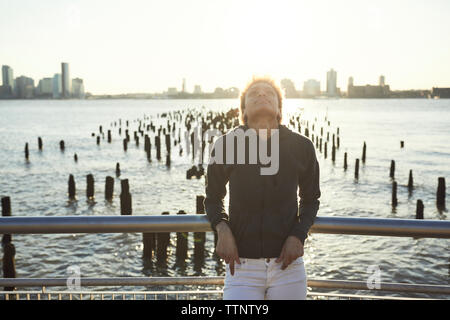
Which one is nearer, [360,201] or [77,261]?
[77,261]

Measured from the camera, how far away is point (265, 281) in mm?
2576

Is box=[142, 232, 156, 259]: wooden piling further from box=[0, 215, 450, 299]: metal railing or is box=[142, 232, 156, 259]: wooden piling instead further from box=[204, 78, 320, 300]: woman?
box=[204, 78, 320, 300]: woman

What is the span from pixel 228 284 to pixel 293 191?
66 cm

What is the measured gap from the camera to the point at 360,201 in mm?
23375

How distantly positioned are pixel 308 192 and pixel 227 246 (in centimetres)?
60

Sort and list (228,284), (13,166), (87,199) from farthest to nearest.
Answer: (13,166) → (87,199) → (228,284)

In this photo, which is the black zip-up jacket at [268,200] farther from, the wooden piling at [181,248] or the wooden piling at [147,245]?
the wooden piling at [147,245]

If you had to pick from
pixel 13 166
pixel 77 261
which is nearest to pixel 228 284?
pixel 77 261

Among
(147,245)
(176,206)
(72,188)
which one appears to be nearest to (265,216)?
(147,245)

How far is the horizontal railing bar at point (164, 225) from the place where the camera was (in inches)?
105

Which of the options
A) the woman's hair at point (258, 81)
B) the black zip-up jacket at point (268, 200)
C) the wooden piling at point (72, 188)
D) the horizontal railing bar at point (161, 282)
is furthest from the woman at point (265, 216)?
the wooden piling at point (72, 188)

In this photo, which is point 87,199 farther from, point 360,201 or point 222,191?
point 222,191
